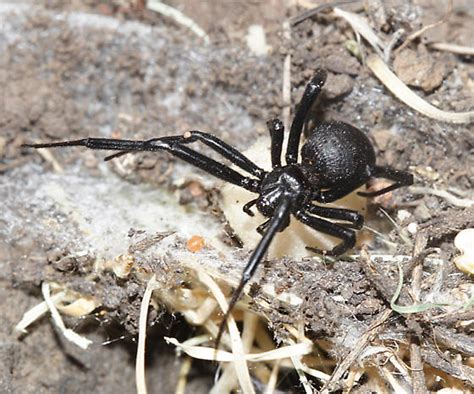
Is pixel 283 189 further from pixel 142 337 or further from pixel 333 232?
pixel 142 337

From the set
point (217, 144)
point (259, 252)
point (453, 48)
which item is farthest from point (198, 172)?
point (453, 48)

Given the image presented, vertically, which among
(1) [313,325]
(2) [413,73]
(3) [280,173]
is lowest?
(1) [313,325]

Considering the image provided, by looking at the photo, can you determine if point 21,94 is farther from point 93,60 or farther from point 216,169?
point 216,169

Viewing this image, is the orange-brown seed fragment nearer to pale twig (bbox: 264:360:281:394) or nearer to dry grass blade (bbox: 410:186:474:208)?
pale twig (bbox: 264:360:281:394)

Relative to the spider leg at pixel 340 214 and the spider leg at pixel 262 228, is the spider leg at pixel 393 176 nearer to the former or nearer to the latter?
the spider leg at pixel 340 214

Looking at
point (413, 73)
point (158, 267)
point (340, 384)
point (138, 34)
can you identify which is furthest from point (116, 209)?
point (413, 73)

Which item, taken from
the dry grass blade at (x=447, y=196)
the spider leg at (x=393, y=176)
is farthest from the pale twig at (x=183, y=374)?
the dry grass blade at (x=447, y=196)
